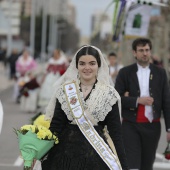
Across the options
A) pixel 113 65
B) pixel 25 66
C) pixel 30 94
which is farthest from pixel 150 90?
pixel 25 66

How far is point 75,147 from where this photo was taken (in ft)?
13.7

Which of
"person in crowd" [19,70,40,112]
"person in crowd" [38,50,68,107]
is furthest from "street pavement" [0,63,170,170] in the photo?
"person in crowd" [38,50,68,107]

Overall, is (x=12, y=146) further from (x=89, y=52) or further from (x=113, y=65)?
(x=89, y=52)

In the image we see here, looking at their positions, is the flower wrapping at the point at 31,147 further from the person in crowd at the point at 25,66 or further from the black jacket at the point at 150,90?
the person in crowd at the point at 25,66

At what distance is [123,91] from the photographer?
20.4 ft

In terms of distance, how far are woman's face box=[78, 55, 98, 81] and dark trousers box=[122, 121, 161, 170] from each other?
1.87 meters

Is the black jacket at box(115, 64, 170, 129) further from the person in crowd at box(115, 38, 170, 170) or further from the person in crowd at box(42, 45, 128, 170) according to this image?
the person in crowd at box(42, 45, 128, 170)

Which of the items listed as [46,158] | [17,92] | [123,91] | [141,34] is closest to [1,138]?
[141,34]

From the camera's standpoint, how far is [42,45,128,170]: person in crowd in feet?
13.7

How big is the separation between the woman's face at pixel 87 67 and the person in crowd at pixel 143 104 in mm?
1781

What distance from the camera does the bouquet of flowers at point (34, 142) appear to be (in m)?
4.05

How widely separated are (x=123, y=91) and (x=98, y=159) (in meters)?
2.12

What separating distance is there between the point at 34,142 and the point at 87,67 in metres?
0.63

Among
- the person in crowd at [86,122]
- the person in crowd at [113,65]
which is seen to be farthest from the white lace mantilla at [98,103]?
the person in crowd at [113,65]
